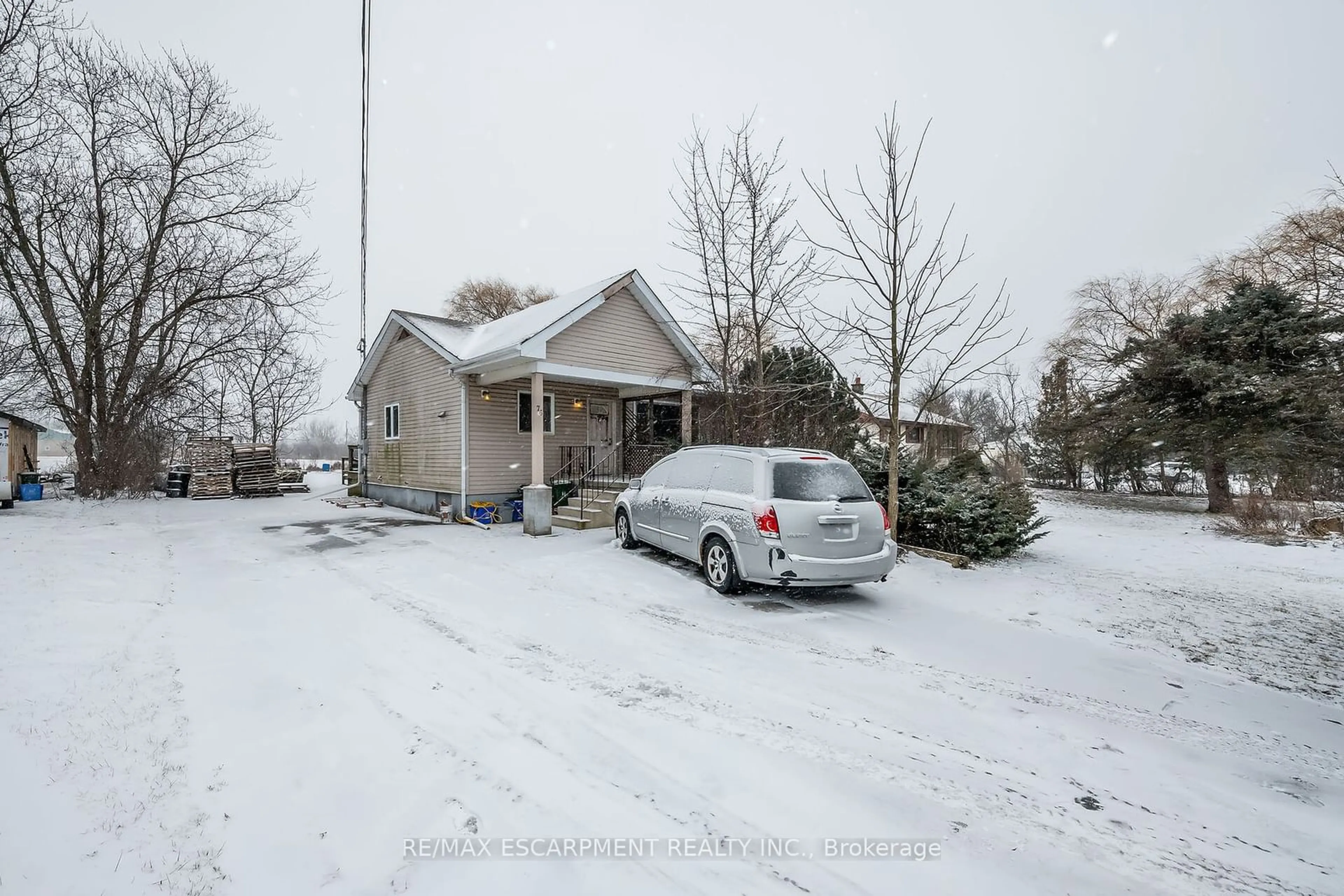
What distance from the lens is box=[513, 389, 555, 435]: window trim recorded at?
13.4m

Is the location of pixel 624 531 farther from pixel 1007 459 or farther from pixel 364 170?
pixel 1007 459

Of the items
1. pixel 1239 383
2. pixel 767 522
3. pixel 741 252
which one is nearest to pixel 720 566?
pixel 767 522

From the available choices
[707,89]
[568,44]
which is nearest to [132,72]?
[568,44]

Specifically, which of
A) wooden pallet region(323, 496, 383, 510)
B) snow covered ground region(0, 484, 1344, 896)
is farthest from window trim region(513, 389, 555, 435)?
snow covered ground region(0, 484, 1344, 896)

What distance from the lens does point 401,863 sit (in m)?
2.19

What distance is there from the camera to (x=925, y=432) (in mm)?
28281

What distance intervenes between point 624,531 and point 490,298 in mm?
37797

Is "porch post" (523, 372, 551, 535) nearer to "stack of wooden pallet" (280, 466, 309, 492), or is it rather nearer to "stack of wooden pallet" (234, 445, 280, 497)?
"stack of wooden pallet" (234, 445, 280, 497)

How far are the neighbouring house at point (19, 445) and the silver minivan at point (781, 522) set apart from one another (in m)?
19.8

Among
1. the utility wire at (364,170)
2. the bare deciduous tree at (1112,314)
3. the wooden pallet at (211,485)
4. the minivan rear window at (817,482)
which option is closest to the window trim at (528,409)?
the utility wire at (364,170)

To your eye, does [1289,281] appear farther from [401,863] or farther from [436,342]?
[436,342]

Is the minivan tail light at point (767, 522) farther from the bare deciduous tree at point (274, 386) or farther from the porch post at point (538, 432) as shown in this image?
the bare deciduous tree at point (274, 386)

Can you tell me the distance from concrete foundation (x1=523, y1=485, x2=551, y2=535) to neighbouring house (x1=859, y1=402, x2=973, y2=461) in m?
6.13

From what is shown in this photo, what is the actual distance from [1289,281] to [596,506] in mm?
15000
